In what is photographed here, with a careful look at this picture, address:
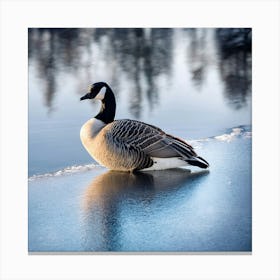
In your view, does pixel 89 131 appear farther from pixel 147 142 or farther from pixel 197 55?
pixel 197 55

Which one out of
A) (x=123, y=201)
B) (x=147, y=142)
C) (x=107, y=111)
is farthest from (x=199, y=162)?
(x=107, y=111)

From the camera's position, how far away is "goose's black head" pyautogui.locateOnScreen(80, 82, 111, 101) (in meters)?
4.96

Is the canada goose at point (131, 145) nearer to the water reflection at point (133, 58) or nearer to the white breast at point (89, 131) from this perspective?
the white breast at point (89, 131)

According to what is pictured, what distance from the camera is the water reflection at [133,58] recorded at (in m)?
4.97

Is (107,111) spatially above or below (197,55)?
below

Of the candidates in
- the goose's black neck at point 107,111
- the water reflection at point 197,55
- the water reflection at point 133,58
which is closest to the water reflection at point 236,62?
the water reflection at point 133,58

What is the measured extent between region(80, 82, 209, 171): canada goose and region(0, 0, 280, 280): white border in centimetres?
55

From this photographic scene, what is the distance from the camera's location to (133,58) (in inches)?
197

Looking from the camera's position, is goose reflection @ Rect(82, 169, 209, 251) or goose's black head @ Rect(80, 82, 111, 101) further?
goose's black head @ Rect(80, 82, 111, 101)

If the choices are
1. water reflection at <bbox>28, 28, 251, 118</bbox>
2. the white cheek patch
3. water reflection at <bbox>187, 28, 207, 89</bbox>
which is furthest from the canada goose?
water reflection at <bbox>187, 28, 207, 89</bbox>

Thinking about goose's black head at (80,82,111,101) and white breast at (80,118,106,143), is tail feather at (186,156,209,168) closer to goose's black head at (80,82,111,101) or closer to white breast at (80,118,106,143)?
white breast at (80,118,106,143)
